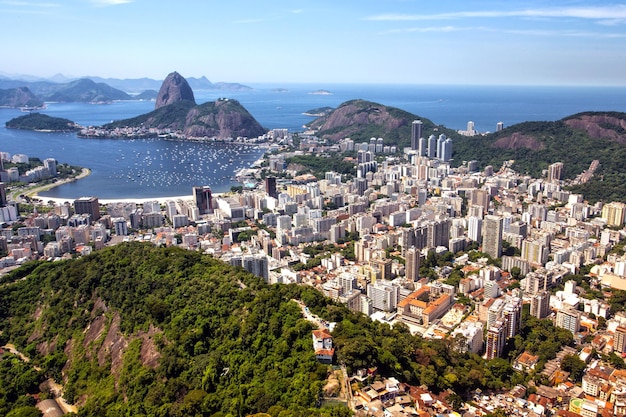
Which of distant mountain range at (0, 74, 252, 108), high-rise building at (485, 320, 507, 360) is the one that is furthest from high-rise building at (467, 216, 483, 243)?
distant mountain range at (0, 74, 252, 108)

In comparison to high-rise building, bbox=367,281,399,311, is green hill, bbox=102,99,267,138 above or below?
above

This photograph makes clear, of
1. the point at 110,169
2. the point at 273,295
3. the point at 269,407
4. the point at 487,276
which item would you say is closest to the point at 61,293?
the point at 273,295

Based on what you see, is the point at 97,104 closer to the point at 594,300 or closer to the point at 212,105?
the point at 212,105

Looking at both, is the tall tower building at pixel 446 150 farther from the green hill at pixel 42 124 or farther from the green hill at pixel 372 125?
the green hill at pixel 42 124

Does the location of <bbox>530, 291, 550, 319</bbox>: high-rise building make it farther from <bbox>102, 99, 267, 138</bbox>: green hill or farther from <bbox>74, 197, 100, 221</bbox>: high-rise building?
<bbox>102, 99, 267, 138</bbox>: green hill

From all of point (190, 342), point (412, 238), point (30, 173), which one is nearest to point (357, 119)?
point (30, 173)

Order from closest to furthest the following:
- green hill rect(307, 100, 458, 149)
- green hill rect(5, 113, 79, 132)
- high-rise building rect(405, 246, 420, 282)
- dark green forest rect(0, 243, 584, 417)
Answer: dark green forest rect(0, 243, 584, 417) → high-rise building rect(405, 246, 420, 282) → green hill rect(307, 100, 458, 149) → green hill rect(5, 113, 79, 132)
